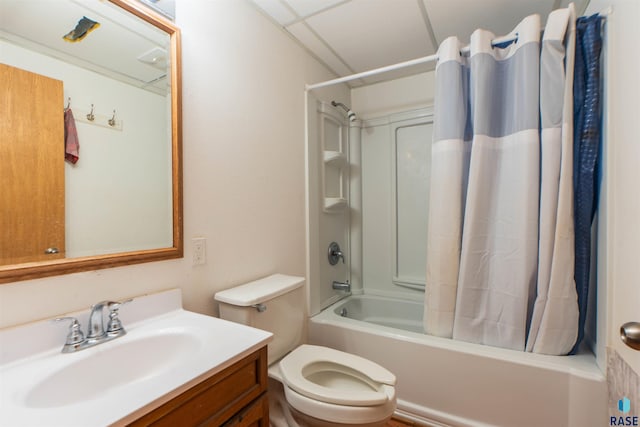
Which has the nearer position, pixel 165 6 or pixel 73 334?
pixel 73 334

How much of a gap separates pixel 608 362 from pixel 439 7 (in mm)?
1785

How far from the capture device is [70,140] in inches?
35.3

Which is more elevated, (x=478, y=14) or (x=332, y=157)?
(x=478, y=14)

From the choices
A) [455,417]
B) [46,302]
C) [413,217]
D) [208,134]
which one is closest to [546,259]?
[455,417]

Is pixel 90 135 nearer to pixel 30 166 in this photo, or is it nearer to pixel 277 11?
pixel 30 166

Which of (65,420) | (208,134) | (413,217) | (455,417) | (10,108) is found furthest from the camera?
(413,217)

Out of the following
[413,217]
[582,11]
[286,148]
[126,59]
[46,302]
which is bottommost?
[46,302]

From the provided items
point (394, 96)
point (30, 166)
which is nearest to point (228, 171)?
point (30, 166)

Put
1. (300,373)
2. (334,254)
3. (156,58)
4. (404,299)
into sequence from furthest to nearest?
1. (404,299)
2. (334,254)
3. (300,373)
4. (156,58)

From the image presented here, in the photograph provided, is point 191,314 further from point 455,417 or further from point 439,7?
point 439,7

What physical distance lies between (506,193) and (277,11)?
5.03 feet

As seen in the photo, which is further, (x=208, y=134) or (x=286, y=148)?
(x=286, y=148)

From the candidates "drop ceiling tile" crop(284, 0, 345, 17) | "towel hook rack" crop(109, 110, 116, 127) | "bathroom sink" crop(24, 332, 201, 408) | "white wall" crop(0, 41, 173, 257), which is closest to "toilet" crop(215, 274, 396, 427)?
"bathroom sink" crop(24, 332, 201, 408)

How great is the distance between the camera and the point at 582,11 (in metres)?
1.48
